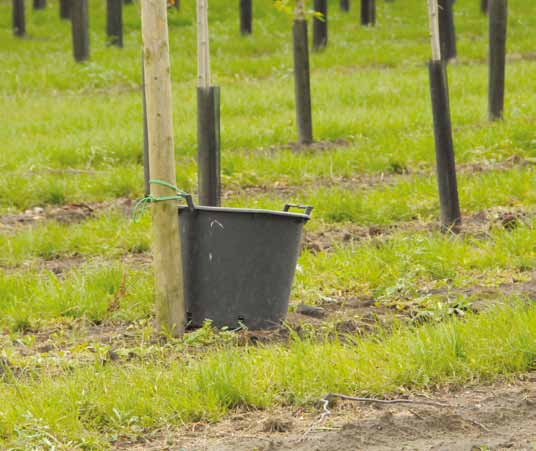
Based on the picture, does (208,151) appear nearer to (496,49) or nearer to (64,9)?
(496,49)

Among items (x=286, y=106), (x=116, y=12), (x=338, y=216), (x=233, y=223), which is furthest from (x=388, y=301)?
(x=116, y=12)

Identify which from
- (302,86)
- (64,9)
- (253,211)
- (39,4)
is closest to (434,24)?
(253,211)

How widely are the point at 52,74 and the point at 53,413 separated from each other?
49.8 feet

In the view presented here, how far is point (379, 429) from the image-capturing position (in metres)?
3.84

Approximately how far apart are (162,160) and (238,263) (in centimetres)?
71

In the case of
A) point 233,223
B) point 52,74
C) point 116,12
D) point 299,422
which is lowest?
point 299,422

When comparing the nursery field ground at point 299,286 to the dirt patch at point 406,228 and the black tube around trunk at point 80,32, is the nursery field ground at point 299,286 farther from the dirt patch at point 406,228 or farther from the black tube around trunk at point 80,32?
the black tube around trunk at point 80,32

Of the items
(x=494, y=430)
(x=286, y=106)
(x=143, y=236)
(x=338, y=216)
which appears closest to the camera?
(x=494, y=430)

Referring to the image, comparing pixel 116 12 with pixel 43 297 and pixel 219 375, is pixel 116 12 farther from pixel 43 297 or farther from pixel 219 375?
pixel 219 375

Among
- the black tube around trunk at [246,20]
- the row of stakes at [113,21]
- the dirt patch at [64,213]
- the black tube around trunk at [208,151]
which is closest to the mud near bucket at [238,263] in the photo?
the black tube around trunk at [208,151]

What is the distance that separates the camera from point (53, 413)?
3965 mm

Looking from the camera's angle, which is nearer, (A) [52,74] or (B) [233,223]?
(B) [233,223]

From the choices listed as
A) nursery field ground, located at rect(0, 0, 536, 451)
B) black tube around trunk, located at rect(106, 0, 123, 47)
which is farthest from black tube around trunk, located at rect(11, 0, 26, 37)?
nursery field ground, located at rect(0, 0, 536, 451)

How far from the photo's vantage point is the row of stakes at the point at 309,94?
6359 mm
